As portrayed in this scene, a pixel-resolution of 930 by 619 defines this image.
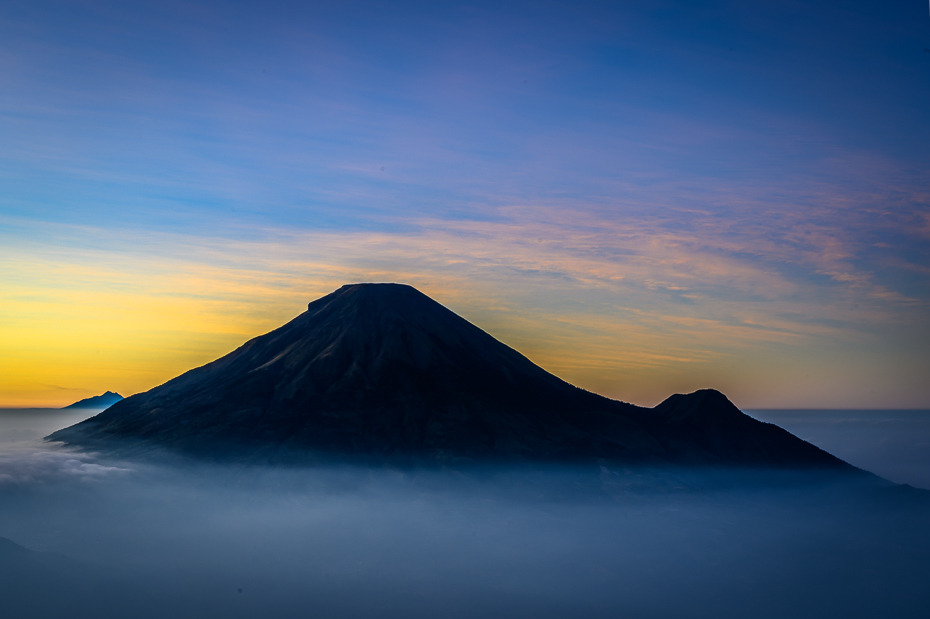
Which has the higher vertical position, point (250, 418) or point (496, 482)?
point (250, 418)

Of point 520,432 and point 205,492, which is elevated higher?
point 520,432

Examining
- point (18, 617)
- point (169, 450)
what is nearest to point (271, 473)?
point (169, 450)

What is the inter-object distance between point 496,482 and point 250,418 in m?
70.7

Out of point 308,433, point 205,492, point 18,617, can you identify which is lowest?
point 18,617

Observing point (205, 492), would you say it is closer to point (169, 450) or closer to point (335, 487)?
point (169, 450)

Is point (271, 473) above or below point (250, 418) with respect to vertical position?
below

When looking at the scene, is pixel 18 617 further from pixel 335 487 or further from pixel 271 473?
pixel 335 487

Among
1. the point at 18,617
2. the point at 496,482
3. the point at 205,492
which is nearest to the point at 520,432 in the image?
the point at 496,482

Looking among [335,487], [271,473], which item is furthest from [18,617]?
[335,487]

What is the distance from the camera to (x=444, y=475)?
196125mm

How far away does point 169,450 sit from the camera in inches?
7618

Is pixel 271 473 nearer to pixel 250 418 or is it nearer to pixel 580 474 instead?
pixel 250 418

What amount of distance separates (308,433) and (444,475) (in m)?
39.1

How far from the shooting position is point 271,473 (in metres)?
195
